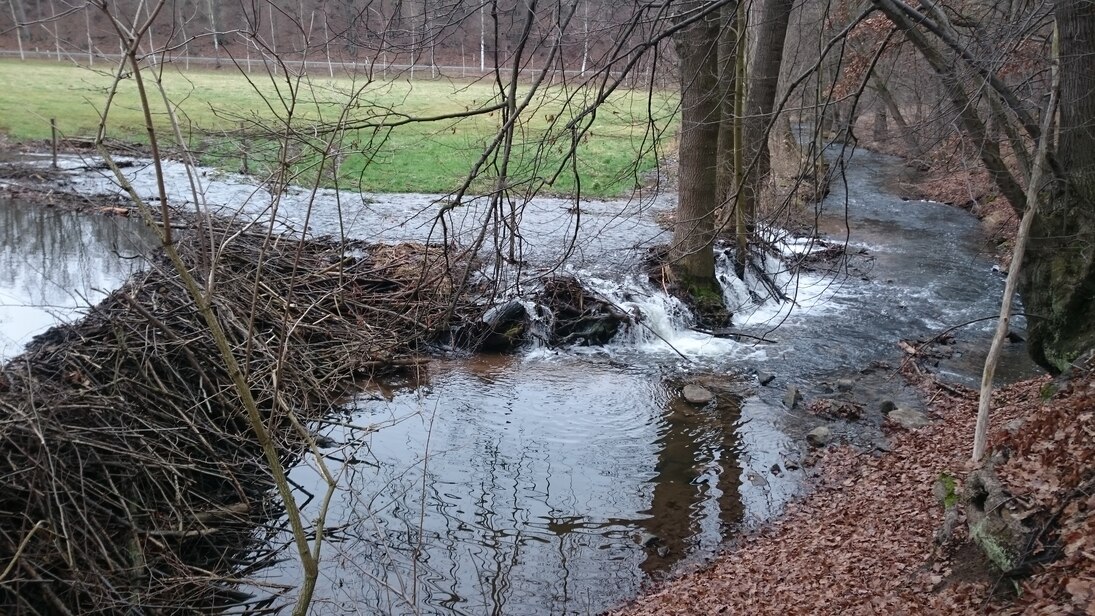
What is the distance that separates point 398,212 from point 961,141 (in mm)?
13486

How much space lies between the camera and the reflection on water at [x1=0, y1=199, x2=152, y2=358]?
33.5 feet

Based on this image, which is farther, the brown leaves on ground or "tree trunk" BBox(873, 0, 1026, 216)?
"tree trunk" BBox(873, 0, 1026, 216)

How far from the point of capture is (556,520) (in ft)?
26.1

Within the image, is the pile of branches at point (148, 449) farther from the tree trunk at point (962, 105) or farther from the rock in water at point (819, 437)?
the rock in water at point (819, 437)

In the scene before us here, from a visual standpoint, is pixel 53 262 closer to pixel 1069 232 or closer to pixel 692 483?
pixel 692 483

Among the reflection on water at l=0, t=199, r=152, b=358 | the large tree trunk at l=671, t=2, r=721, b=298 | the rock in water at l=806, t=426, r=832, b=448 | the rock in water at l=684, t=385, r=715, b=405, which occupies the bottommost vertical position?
the rock in water at l=806, t=426, r=832, b=448

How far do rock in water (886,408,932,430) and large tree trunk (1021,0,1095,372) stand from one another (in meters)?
1.63

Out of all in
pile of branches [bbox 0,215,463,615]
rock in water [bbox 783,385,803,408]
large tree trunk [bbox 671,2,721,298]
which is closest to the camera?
pile of branches [bbox 0,215,463,615]

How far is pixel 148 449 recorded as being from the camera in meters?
7.31

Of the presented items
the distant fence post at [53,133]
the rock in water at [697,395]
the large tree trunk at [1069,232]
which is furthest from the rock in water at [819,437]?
the distant fence post at [53,133]

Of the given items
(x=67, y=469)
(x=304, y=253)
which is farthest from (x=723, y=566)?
(x=304, y=253)

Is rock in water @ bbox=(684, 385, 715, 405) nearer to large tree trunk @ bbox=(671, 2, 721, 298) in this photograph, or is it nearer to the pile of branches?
large tree trunk @ bbox=(671, 2, 721, 298)

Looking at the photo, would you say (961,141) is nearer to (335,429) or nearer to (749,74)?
(335,429)

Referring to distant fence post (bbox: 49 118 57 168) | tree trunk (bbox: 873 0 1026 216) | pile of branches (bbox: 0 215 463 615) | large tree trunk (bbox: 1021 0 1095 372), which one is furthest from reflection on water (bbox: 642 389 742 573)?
distant fence post (bbox: 49 118 57 168)
